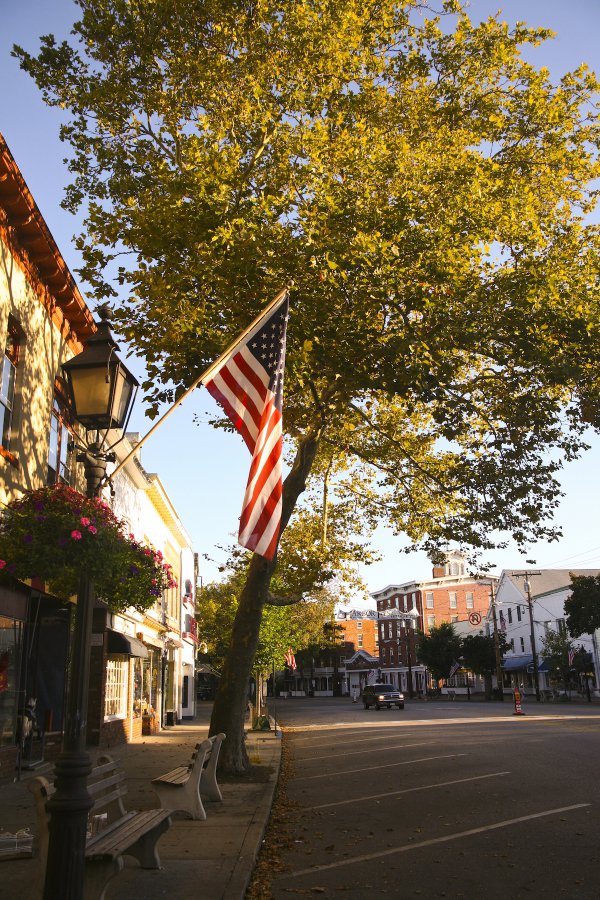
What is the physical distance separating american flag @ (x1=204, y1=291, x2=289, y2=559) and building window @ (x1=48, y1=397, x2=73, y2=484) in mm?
6918

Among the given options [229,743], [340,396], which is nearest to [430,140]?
[340,396]

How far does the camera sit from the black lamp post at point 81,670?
4.54 m

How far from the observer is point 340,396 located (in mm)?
14578

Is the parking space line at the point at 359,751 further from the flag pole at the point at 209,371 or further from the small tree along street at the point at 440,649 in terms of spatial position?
the small tree along street at the point at 440,649

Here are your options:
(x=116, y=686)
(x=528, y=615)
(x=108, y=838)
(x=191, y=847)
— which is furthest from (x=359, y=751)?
(x=528, y=615)

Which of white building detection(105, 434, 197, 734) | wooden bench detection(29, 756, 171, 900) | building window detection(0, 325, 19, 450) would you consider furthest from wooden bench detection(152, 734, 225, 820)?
white building detection(105, 434, 197, 734)

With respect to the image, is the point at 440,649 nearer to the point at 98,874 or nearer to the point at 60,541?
the point at 60,541

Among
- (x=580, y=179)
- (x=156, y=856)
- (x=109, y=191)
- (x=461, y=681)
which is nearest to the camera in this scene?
(x=156, y=856)

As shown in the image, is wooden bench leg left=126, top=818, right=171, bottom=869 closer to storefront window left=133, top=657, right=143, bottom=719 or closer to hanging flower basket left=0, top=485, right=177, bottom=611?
hanging flower basket left=0, top=485, right=177, bottom=611

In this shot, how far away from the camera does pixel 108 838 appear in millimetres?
6109

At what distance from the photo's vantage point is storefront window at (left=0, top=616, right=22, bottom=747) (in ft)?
39.7

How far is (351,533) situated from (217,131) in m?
13.9

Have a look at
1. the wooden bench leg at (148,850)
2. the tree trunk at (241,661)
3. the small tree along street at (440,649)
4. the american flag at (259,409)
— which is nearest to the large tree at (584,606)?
the small tree along street at (440,649)

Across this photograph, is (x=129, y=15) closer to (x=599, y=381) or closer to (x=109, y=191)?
(x=109, y=191)
